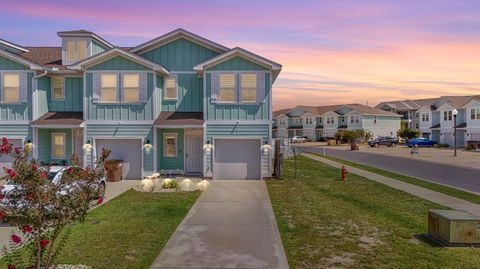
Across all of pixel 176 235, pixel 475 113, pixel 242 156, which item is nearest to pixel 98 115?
pixel 242 156

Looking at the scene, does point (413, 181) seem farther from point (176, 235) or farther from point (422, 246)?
point (176, 235)

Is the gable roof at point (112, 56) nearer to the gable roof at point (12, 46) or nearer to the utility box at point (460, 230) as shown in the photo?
the gable roof at point (12, 46)

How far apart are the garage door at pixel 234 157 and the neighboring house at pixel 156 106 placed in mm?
55

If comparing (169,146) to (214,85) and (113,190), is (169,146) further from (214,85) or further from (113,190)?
(113,190)

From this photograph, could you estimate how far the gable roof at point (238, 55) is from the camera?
1941 cm

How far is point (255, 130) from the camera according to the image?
2002 cm

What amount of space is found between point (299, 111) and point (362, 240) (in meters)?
81.6

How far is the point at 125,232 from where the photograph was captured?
975 cm

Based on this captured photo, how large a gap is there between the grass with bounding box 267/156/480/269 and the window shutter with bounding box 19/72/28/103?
1416cm

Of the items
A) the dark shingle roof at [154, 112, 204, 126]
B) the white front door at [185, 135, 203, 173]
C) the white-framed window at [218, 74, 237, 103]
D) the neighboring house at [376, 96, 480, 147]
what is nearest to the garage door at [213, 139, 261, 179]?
the white front door at [185, 135, 203, 173]

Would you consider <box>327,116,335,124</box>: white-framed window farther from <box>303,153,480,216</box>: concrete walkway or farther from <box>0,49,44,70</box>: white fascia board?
<box>0,49,44,70</box>: white fascia board

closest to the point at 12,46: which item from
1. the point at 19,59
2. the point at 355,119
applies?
the point at 19,59

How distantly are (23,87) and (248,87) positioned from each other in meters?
12.2

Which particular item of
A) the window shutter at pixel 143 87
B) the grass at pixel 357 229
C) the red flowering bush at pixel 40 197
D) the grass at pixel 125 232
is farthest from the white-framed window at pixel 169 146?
the red flowering bush at pixel 40 197
